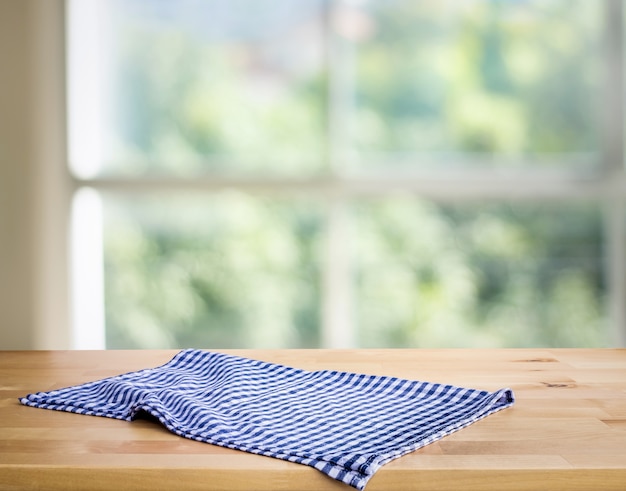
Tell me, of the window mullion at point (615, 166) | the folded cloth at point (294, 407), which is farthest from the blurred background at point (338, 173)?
the folded cloth at point (294, 407)

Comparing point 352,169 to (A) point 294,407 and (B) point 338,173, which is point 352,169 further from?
(A) point 294,407

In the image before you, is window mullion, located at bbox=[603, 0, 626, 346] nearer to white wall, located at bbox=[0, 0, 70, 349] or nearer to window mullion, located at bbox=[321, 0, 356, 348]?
window mullion, located at bbox=[321, 0, 356, 348]

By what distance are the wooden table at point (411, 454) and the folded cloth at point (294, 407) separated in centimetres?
2

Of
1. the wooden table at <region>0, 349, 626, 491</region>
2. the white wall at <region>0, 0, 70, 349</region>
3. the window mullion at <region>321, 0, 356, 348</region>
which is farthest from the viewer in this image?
the window mullion at <region>321, 0, 356, 348</region>

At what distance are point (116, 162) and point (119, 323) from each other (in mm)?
523

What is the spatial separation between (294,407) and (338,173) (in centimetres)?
183

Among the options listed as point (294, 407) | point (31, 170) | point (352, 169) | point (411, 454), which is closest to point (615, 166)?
point (352, 169)

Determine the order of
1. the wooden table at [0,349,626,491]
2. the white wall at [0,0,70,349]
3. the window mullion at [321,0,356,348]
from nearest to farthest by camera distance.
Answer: the wooden table at [0,349,626,491] < the white wall at [0,0,70,349] < the window mullion at [321,0,356,348]

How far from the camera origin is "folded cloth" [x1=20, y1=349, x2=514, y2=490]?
89cm

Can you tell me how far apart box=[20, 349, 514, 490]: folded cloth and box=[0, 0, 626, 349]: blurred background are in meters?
1.62

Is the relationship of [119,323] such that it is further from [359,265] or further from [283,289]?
[359,265]

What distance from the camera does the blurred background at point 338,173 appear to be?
9.34 feet

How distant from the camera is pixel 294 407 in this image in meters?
1.06

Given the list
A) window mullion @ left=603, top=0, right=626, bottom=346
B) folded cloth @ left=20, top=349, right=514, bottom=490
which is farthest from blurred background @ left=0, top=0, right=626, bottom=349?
folded cloth @ left=20, top=349, right=514, bottom=490
